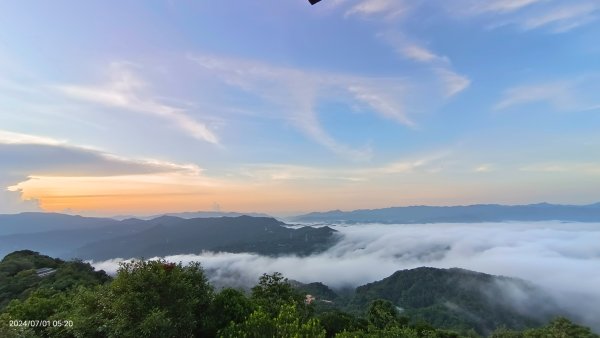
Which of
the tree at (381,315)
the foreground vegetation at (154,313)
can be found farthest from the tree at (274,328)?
the tree at (381,315)

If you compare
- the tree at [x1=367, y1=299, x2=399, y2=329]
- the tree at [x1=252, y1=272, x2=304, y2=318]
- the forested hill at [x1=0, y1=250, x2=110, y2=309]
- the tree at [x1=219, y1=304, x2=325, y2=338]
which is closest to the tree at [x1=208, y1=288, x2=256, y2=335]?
the tree at [x1=219, y1=304, x2=325, y2=338]

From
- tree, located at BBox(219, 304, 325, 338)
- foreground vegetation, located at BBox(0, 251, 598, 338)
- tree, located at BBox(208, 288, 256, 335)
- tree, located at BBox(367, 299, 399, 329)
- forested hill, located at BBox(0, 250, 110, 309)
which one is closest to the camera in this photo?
foreground vegetation, located at BBox(0, 251, 598, 338)

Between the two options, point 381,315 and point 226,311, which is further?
point 381,315

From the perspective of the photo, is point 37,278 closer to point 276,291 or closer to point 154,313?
point 276,291

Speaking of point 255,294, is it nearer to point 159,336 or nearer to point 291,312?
point 291,312

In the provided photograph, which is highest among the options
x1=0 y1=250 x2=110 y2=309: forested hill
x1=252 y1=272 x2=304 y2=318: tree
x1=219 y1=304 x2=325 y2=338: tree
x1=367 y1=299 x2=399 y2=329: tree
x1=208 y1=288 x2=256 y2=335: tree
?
x1=219 y1=304 x2=325 y2=338: tree

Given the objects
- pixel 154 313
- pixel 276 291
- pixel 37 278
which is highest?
pixel 154 313

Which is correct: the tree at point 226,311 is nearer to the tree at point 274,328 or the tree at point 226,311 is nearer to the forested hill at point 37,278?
the tree at point 274,328

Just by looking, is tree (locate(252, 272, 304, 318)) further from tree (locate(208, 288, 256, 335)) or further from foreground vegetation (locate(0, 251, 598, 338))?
foreground vegetation (locate(0, 251, 598, 338))

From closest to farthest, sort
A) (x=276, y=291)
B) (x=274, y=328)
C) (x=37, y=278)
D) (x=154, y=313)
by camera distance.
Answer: (x=154, y=313) < (x=274, y=328) < (x=276, y=291) < (x=37, y=278)

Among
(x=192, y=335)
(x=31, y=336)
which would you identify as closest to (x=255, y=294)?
(x=192, y=335)

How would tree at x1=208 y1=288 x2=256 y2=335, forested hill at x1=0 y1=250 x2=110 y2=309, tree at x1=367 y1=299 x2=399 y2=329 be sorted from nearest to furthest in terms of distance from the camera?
1. tree at x1=208 y1=288 x2=256 y2=335
2. tree at x1=367 y1=299 x2=399 y2=329
3. forested hill at x1=0 y1=250 x2=110 y2=309

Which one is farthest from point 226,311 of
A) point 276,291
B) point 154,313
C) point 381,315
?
point 381,315

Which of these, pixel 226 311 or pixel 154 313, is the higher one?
pixel 154 313
